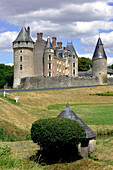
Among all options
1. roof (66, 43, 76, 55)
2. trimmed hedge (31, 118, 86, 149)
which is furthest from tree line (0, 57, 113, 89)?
trimmed hedge (31, 118, 86, 149)

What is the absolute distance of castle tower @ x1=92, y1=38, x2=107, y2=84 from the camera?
6656 centimetres

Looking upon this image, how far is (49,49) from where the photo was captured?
207 ft

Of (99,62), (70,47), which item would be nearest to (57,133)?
(99,62)

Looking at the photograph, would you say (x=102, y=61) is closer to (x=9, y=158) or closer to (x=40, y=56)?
(x=40, y=56)

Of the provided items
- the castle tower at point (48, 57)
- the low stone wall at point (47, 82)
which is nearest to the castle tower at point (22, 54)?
the low stone wall at point (47, 82)

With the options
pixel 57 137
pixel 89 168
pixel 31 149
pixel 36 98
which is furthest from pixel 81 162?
pixel 36 98

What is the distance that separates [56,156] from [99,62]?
191ft

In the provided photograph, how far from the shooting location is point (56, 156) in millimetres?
10492

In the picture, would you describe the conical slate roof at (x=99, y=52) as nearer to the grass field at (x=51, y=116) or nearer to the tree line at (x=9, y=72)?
the grass field at (x=51, y=116)

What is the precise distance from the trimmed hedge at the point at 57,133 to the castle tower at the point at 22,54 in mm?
51003

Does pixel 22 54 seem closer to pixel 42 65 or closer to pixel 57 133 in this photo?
pixel 42 65

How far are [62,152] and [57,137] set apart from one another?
1.35m

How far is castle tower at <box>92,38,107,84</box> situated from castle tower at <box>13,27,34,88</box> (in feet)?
62.2

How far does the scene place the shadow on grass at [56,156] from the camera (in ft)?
33.2
